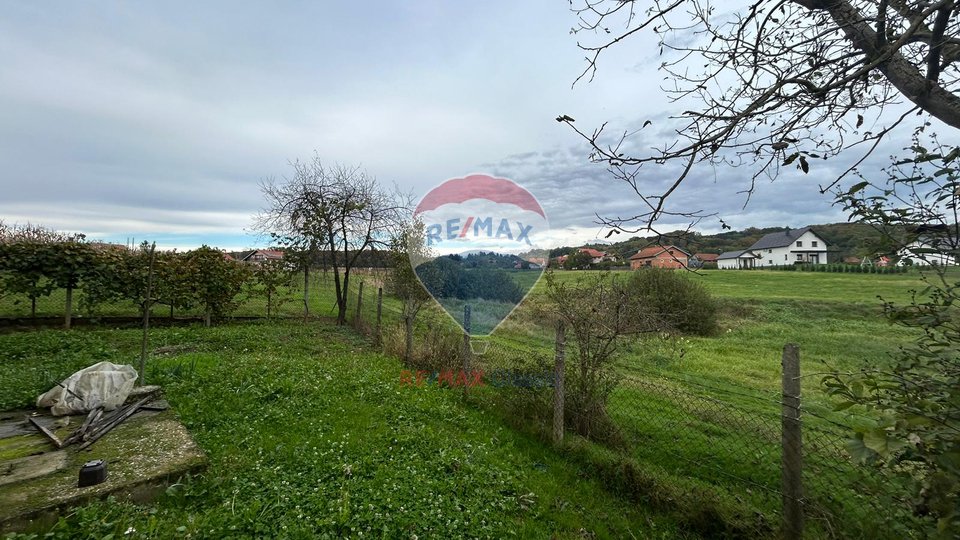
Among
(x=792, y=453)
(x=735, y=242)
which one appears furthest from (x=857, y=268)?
(x=735, y=242)

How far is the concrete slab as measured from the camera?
2242mm

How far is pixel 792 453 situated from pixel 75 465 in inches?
190

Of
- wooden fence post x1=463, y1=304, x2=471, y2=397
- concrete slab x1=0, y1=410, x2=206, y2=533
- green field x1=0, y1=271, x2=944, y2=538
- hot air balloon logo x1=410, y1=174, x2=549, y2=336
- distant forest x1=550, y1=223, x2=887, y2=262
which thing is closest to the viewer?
distant forest x1=550, y1=223, x2=887, y2=262

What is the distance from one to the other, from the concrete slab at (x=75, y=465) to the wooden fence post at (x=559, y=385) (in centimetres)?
297

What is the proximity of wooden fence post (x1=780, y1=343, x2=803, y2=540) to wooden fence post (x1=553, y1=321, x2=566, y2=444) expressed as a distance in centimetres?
168

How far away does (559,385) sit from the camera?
3.78 m

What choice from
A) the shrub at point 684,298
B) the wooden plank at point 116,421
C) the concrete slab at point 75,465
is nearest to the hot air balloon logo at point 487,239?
the concrete slab at point 75,465

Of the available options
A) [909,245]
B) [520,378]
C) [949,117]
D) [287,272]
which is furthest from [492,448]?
[287,272]

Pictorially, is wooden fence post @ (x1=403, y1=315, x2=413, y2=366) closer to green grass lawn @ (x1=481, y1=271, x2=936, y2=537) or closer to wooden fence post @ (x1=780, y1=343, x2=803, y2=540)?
green grass lawn @ (x1=481, y1=271, x2=936, y2=537)

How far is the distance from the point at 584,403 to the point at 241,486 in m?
2.99

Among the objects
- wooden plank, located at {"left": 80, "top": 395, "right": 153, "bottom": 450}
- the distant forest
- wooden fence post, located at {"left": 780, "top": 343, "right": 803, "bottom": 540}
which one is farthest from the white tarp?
wooden fence post, located at {"left": 780, "top": 343, "right": 803, "bottom": 540}

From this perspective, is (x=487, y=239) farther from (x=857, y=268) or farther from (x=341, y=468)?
(x=857, y=268)

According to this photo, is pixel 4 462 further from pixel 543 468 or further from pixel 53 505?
pixel 543 468

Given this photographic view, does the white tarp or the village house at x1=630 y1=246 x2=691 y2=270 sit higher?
the village house at x1=630 y1=246 x2=691 y2=270
